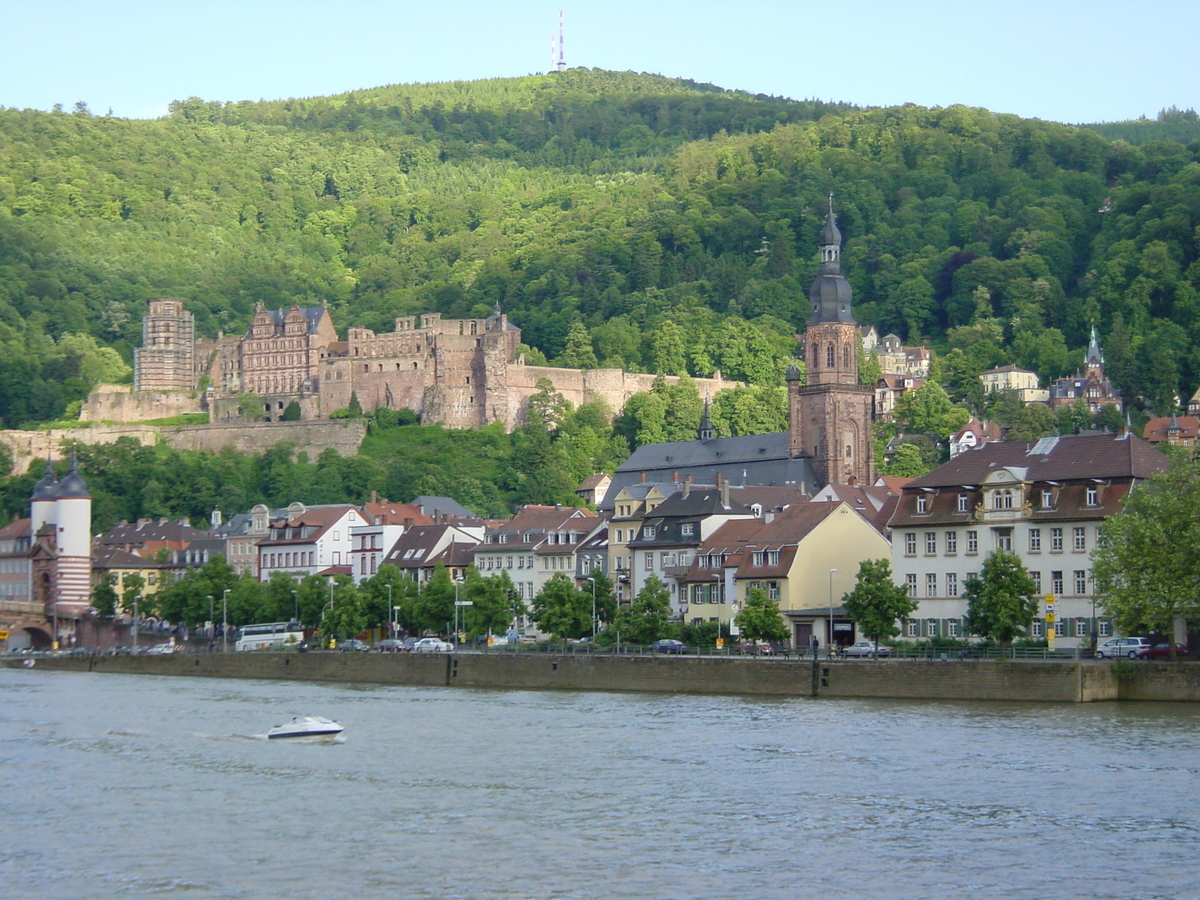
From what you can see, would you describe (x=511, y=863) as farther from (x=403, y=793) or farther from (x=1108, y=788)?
(x=1108, y=788)

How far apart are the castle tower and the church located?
54.4m

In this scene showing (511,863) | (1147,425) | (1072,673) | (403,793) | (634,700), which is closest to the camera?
(511,863)

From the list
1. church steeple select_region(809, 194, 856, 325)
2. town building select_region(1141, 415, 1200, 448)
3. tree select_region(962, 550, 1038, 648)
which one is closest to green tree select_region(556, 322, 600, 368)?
church steeple select_region(809, 194, 856, 325)

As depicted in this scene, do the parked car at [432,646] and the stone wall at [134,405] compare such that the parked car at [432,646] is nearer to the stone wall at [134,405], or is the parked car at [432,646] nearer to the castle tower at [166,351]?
the stone wall at [134,405]

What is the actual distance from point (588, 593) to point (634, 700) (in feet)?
59.9

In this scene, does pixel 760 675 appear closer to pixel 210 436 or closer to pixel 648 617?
pixel 648 617

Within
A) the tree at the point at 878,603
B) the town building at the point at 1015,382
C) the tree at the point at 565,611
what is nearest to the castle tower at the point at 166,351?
the town building at the point at 1015,382

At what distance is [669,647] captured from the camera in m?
75.5

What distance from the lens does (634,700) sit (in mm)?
65562

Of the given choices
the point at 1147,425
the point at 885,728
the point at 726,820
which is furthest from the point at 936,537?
the point at 1147,425

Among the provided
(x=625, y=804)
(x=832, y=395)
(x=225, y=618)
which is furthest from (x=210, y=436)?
(x=625, y=804)

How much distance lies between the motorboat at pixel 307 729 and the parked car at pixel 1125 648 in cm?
2339

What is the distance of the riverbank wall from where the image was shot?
57406 millimetres

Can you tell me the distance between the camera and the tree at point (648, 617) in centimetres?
7675
